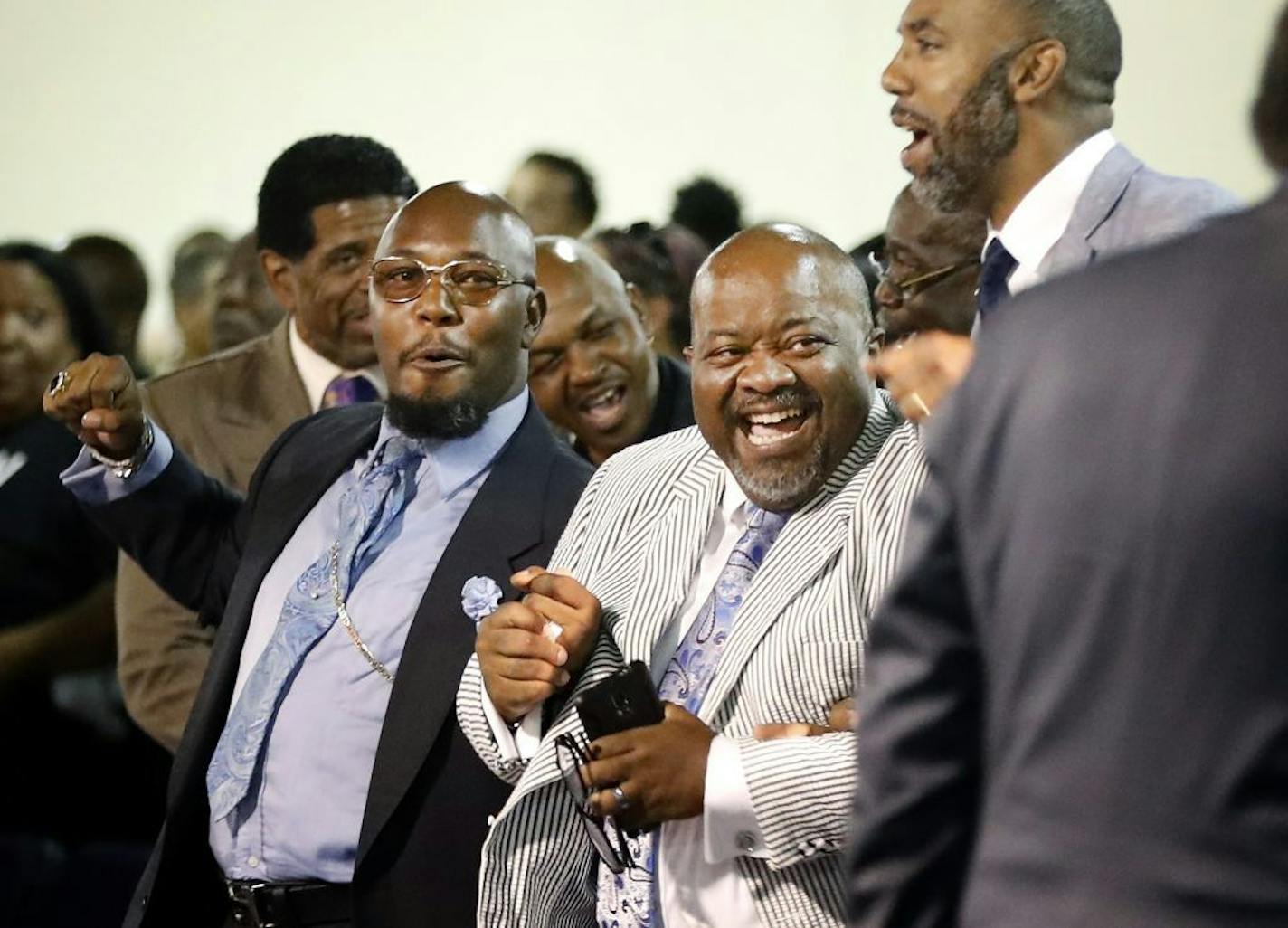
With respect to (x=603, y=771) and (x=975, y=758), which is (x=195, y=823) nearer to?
(x=603, y=771)

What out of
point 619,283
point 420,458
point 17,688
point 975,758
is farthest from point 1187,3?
point 975,758

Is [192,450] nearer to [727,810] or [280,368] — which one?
[280,368]

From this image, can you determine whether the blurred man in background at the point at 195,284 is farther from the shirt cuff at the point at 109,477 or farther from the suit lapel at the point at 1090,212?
the suit lapel at the point at 1090,212

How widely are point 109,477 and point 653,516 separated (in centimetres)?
112

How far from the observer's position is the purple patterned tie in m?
4.21

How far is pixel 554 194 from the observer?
20.7ft

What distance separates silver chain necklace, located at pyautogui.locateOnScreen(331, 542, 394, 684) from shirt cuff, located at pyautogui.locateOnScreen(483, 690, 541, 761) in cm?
34

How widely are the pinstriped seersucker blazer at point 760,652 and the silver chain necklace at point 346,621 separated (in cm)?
26

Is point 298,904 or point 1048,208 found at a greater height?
point 1048,208

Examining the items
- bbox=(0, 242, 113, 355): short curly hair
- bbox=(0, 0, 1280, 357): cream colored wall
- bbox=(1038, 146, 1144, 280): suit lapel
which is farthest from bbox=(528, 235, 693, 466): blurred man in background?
bbox=(0, 0, 1280, 357): cream colored wall

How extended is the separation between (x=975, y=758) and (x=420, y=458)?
1.86 meters

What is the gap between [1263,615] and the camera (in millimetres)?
1440

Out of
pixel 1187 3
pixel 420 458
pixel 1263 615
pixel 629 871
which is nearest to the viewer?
pixel 1263 615

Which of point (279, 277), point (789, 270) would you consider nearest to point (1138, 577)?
point (789, 270)
